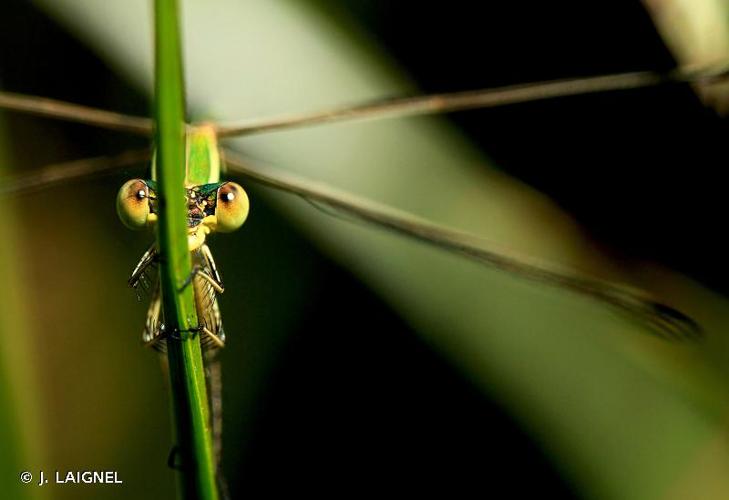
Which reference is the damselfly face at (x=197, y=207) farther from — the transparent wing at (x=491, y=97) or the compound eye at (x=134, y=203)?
the transparent wing at (x=491, y=97)

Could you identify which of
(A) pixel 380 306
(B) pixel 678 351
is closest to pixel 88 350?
(A) pixel 380 306

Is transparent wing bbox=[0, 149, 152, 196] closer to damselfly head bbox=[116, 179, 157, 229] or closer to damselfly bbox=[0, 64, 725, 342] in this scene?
damselfly bbox=[0, 64, 725, 342]

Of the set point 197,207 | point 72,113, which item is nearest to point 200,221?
point 197,207

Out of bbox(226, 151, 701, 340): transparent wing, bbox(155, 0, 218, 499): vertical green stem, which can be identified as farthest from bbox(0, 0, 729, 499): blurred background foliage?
bbox(155, 0, 218, 499): vertical green stem

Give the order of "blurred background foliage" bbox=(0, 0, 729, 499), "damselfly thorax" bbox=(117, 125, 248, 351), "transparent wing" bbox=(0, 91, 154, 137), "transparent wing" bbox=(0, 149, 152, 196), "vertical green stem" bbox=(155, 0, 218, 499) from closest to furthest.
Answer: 1. "vertical green stem" bbox=(155, 0, 218, 499)
2. "damselfly thorax" bbox=(117, 125, 248, 351)
3. "transparent wing" bbox=(0, 91, 154, 137)
4. "transparent wing" bbox=(0, 149, 152, 196)
5. "blurred background foliage" bbox=(0, 0, 729, 499)

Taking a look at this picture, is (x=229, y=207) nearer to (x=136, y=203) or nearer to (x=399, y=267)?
(x=136, y=203)

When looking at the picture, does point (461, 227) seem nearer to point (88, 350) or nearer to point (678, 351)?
point (678, 351)
